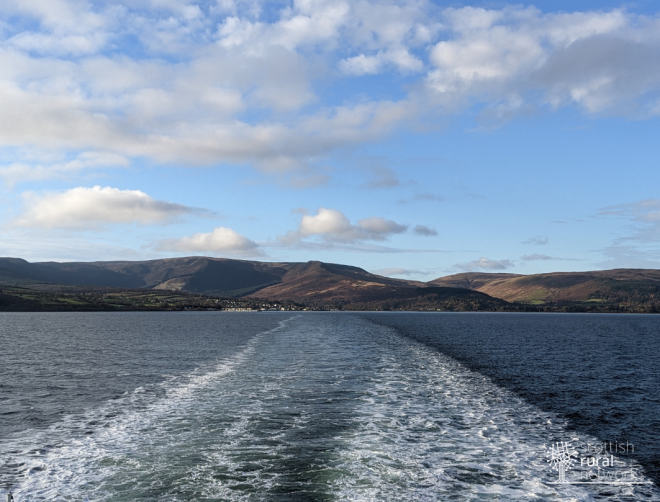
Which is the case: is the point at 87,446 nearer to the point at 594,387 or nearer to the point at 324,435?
the point at 324,435

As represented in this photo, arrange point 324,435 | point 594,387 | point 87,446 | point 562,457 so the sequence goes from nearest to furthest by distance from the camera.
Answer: point 562,457 → point 87,446 → point 324,435 → point 594,387

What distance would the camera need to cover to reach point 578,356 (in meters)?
74.3

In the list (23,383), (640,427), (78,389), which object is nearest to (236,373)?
(78,389)

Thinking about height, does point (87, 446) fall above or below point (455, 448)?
below

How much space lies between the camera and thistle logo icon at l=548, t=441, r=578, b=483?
1994cm

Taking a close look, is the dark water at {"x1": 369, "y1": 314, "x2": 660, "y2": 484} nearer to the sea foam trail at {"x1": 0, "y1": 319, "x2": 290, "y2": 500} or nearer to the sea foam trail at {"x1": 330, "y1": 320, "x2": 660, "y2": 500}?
the sea foam trail at {"x1": 330, "y1": 320, "x2": 660, "y2": 500}

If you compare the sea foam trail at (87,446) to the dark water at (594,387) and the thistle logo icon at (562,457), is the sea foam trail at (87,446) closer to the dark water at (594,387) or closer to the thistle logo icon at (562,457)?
the thistle logo icon at (562,457)

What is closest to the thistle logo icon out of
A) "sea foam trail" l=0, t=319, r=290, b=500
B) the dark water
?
the dark water

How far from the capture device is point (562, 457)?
21734 mm

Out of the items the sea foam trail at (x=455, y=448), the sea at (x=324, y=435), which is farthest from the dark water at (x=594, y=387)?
the sea foam trail at (x=455, y=448)

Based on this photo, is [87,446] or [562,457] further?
[87,446]

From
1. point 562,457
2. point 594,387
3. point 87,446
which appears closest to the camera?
point 562,457

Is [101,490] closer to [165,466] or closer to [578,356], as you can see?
[165,466]

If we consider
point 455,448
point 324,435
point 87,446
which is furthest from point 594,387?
point 87,446
